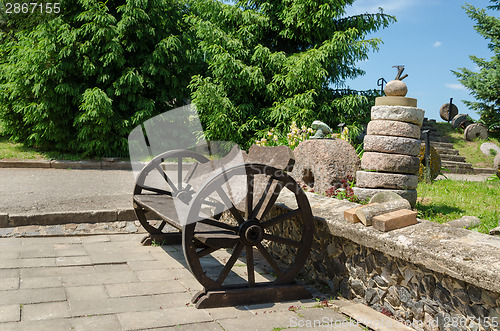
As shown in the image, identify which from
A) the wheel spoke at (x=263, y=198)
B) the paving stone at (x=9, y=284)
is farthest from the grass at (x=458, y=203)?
the paving stone at (x=9, y=284)

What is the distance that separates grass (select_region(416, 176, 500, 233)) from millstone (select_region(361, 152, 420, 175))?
1.54 feet

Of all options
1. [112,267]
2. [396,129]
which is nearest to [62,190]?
[112,267]

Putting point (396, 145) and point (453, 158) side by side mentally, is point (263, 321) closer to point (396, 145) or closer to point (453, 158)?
point (396, 145)

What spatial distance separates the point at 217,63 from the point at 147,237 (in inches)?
291

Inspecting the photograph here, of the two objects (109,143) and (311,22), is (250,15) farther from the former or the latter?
(109,143)

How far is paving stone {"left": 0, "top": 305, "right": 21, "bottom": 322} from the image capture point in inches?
110

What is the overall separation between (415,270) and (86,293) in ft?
7.98

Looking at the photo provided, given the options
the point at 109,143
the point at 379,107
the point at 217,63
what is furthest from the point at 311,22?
the point at 379,107

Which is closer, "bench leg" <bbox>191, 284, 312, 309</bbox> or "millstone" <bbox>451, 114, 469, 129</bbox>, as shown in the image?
"bench leg" <bbox>191, 284, 312, 309</bbox>

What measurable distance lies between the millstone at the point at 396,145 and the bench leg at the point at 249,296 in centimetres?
178

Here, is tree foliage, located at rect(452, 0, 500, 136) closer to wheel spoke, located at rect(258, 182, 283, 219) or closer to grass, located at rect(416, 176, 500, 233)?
grass, located at rect(416, 176, 500, 233)

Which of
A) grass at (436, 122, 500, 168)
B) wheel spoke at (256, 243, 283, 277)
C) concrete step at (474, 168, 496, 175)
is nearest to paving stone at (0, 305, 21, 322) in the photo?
wheel spoke at (256, 243, 283, 277)

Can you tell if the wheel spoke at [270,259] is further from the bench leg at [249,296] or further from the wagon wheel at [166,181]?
the wagon wheel at [166,181]

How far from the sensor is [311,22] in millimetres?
11609
